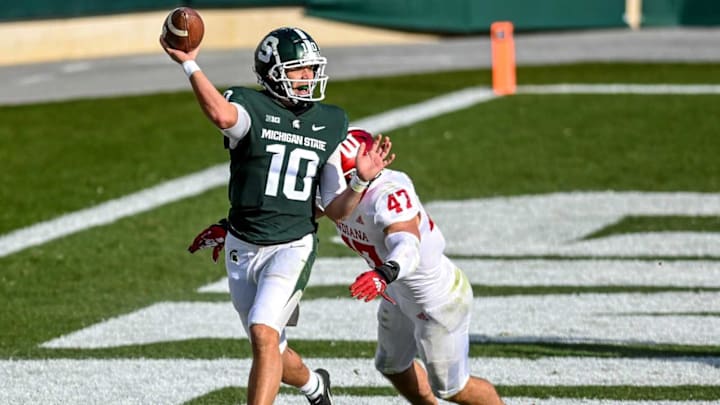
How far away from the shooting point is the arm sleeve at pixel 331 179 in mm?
6262

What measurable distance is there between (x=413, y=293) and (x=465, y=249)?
214 inches

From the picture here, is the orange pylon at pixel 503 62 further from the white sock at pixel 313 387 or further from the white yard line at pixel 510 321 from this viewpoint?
the white sock at pixel 313 387

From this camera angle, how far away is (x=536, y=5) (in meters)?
27.5

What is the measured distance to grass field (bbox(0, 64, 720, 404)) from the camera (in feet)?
25.7

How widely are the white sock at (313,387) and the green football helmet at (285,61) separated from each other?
1208 mm

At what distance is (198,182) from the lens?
14070mm

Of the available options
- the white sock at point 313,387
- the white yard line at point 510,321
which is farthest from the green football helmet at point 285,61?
the white yard line at point 510,321

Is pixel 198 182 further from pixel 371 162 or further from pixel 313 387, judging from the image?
pixel 371 162

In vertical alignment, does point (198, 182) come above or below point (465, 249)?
below

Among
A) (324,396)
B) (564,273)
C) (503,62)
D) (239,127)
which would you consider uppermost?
(239,127)

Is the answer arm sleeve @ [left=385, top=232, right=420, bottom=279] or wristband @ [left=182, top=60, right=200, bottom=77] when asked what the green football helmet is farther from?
arm sleeve @ [left=385, top=232, right=420, bottom=279]

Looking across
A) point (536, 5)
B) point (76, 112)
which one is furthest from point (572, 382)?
point (536, 5)

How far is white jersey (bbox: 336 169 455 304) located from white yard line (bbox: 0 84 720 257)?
572 centimetres

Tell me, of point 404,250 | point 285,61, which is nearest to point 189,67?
point 285,61
